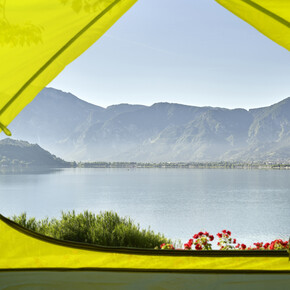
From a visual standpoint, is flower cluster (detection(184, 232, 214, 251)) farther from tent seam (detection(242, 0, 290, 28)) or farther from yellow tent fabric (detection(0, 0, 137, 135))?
tent seam (detection(242, 0, 290, 28))

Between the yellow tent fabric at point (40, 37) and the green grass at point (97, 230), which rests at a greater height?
the yellow tent fabric at point (40, 37)

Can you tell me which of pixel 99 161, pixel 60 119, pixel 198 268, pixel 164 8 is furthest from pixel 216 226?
pixel 60 119

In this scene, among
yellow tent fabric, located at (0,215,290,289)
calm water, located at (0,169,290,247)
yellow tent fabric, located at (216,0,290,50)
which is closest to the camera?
yellow tent fabric, located at (216,0,290,50)

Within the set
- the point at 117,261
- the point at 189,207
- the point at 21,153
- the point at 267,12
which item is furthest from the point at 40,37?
the point at 21,153

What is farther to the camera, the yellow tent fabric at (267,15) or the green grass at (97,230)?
the green grass at (97,230)

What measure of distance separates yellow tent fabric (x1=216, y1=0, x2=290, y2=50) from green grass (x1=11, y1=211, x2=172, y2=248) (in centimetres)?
455

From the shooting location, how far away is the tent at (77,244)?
2.17 metres

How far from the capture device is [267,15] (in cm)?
216

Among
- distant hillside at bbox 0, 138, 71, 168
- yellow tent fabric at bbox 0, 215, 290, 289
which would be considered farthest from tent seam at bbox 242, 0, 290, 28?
distant hillside at bbox 0, 138, 71, 168

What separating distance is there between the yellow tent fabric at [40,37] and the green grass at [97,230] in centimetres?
399

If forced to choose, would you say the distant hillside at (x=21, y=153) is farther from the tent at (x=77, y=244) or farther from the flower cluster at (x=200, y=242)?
the tent at (x=77, y=244)

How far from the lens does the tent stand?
7.11ft

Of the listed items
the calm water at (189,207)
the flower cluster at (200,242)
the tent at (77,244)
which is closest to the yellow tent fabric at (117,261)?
the tent at (77,244)

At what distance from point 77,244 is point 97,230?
3842 mm
